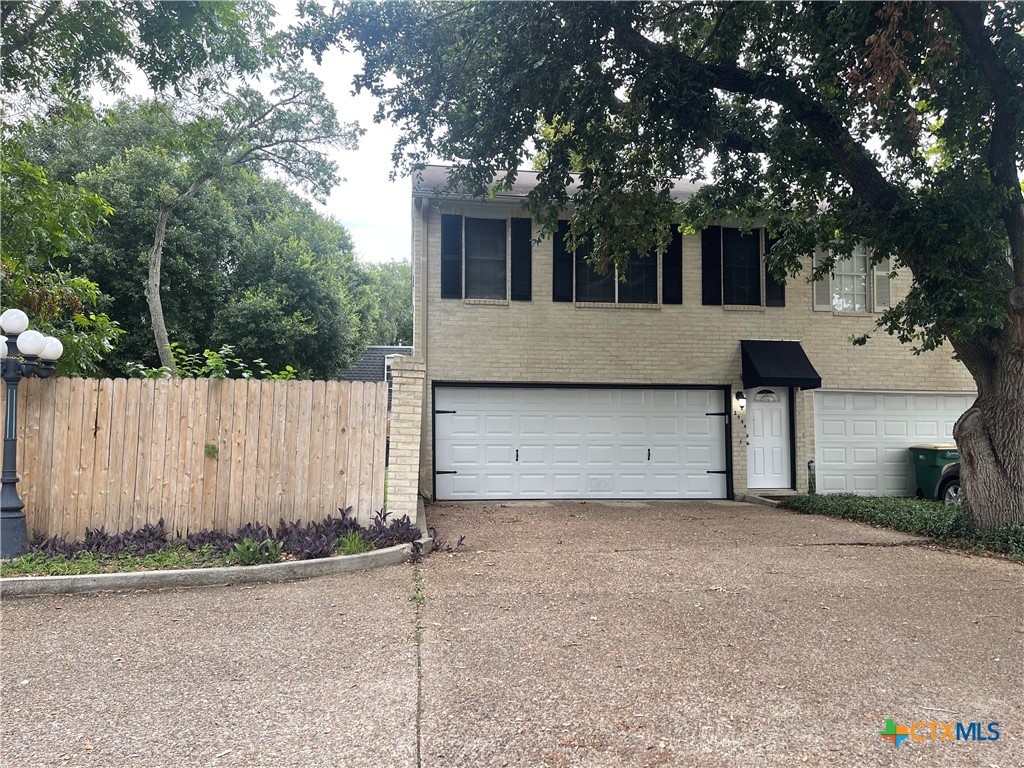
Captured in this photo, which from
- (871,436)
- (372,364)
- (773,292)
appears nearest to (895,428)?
(871,436)

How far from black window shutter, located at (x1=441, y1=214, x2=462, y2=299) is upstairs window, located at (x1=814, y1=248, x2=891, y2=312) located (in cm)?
680

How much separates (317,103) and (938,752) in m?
19.5

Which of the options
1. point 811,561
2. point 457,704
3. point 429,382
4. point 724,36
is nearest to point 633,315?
point 429,382

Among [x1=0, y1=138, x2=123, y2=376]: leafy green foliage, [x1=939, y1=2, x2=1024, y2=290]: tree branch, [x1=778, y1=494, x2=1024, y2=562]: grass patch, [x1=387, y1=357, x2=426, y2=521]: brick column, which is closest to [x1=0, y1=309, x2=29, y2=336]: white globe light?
[x1=0, y1=138, x2=123, y2=376]: leafy green foliage

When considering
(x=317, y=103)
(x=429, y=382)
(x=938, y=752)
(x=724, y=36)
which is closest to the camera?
(x=938, y=752)

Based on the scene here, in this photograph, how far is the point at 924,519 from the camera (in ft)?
28.4

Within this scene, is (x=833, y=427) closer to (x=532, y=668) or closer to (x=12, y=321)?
(x=532, y=668)

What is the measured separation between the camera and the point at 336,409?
7.39 metres

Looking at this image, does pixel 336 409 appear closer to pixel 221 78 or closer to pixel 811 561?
pixel 811 561

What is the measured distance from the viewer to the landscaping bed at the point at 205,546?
6.00 meters

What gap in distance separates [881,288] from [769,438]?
370 centimetres

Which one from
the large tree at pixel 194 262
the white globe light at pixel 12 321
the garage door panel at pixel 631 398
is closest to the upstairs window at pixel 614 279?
the garage door panel at pixel 631 398

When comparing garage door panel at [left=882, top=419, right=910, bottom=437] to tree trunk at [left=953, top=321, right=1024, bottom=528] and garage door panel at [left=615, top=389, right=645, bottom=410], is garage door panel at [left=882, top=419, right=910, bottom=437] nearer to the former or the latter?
garage door panel at [left=615, top=389, right=645, bottom=410]

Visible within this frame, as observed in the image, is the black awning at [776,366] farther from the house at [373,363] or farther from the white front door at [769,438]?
the house at [373,363]
